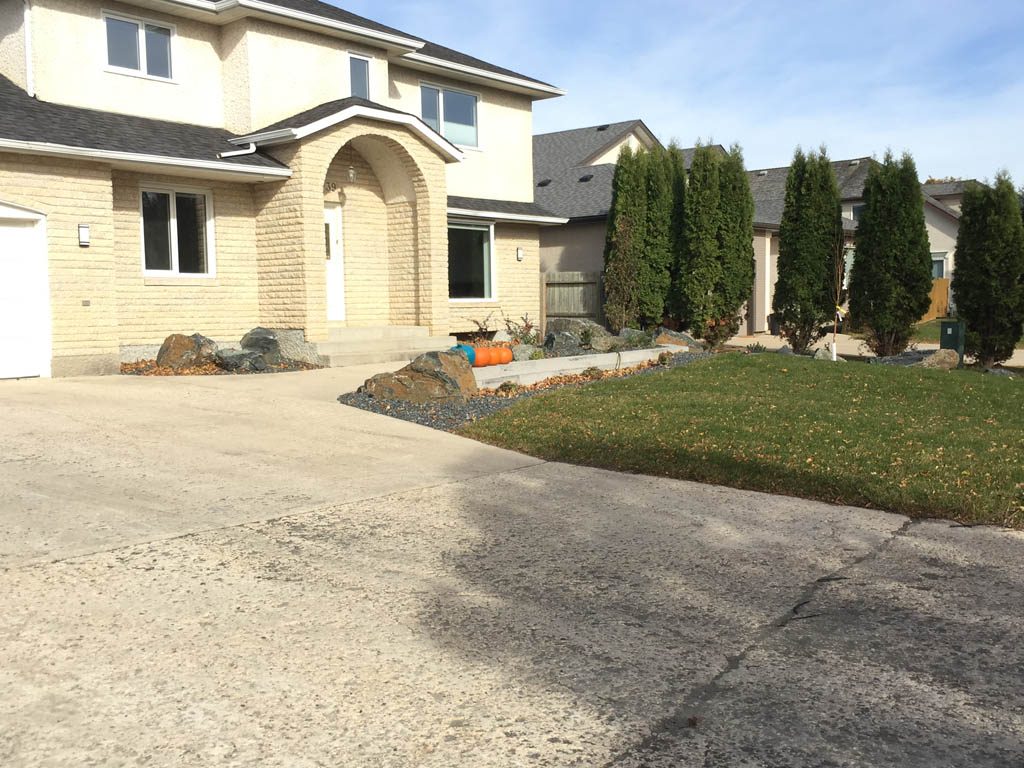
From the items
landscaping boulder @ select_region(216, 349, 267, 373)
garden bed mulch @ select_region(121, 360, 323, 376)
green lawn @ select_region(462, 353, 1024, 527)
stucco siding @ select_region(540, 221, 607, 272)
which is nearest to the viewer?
green lawn @ select_region(462, 353, 1024, 527)

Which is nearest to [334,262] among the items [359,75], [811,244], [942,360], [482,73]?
[359,75]

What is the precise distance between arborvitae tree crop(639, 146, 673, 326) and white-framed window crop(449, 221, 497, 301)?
11.3 ft

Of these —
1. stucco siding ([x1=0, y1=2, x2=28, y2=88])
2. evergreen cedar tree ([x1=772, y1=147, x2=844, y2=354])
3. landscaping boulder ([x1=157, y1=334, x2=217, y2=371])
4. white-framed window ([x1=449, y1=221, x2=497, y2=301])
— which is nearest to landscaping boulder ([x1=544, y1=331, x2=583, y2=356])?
white-framed window ([x1=449, y1=221, x2=497, y2=301])

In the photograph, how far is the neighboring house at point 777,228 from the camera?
88.4 feet

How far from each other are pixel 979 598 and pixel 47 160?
1358cm

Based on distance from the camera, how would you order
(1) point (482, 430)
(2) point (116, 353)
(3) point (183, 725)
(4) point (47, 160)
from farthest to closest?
(2) point (116, 353) < (4) point (47, 160) < (1) point (482, 430) < (3) point (183, 725)

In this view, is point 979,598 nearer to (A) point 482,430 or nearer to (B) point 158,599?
(B) point 158,599

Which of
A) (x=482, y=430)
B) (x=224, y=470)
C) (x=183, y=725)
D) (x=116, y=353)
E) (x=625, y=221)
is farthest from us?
(x=625, y=221)

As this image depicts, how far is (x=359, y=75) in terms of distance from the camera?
19234 mm

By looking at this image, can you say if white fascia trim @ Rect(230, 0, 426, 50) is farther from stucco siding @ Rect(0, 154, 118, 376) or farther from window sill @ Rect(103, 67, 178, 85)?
stucco siding @ Rect(0, 154, 118, 376)

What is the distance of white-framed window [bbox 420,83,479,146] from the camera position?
69.0ft

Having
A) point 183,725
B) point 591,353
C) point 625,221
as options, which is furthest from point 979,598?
point 625,221

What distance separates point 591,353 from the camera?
50.5 ft

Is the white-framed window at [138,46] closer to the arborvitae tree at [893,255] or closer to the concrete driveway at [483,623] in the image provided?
the concrete driveway at [483,623]
